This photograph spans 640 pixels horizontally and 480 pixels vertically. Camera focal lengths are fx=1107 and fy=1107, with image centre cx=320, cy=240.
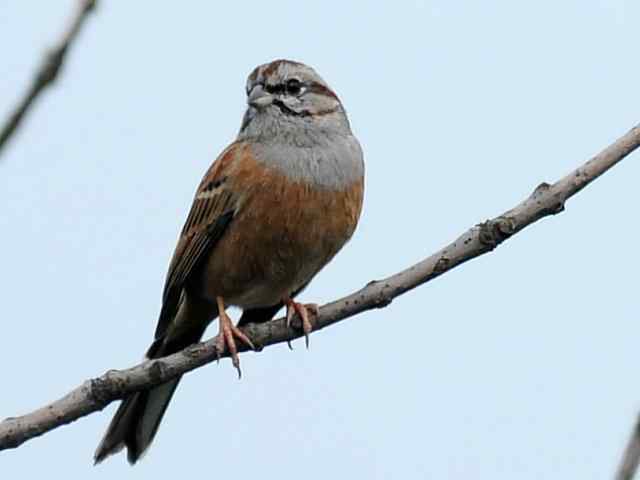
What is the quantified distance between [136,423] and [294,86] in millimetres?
2497

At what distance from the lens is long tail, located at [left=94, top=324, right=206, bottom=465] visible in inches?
264

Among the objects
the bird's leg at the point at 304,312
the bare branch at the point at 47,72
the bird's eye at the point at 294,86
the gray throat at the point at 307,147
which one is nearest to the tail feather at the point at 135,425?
the bird's leg at the point at 304,312

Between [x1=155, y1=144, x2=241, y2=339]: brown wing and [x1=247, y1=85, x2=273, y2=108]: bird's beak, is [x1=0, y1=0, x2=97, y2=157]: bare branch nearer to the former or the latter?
[x1=155, y1=144, x2=241, y2=339]: brown wing

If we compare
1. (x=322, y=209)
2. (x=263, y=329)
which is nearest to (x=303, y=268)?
(x=322, y=209)

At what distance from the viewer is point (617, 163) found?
15.9ft

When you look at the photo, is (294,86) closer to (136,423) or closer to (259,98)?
(259,98)

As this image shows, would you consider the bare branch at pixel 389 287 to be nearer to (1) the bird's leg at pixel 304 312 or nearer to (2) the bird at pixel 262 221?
(1) the bird's leg at pixel 304 312

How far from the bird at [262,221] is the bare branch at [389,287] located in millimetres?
1170

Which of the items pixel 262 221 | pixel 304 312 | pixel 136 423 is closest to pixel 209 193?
pixel 262 221

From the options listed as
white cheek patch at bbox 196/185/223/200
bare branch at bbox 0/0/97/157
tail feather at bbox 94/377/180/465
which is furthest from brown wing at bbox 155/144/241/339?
bare branch at bbox 0/0/97/157

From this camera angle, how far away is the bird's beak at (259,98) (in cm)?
740

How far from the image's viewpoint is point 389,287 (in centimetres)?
534

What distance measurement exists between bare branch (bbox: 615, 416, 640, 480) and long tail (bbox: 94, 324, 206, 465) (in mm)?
4473

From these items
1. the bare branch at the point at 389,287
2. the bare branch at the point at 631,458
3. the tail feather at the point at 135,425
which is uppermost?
the bare branch at the point at 389,287
